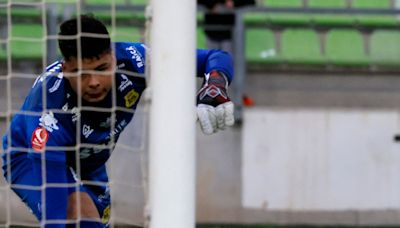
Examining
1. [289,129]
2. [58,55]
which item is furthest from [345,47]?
[58,55]

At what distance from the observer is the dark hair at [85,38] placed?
3061 mm

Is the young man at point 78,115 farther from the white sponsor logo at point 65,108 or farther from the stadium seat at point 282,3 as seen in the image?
the stadium seat at point 282,3

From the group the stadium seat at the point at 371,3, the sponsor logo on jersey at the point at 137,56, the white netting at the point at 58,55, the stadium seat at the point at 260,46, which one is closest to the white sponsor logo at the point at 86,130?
the sponsor logo on jersey at the point at 137,56

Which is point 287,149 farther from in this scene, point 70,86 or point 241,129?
point 70,86

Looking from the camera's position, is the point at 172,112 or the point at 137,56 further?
the point at 137,56

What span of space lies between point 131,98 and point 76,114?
202 millimetres

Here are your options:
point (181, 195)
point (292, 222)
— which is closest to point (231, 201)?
point (292, 222)

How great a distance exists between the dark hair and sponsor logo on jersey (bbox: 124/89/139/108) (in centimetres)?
27

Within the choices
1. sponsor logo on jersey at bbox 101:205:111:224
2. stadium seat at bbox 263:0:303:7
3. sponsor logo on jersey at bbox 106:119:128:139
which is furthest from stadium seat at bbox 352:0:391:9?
sponsor logo on jersey at bbox 106:119:128:139

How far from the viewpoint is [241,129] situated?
6586 mm

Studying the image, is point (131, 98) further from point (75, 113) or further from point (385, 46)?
point (385, 46)

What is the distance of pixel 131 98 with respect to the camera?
3.38m

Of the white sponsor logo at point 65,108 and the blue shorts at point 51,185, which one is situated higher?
the white sponsor logo at point 65,108

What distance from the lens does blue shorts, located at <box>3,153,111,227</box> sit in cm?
315
